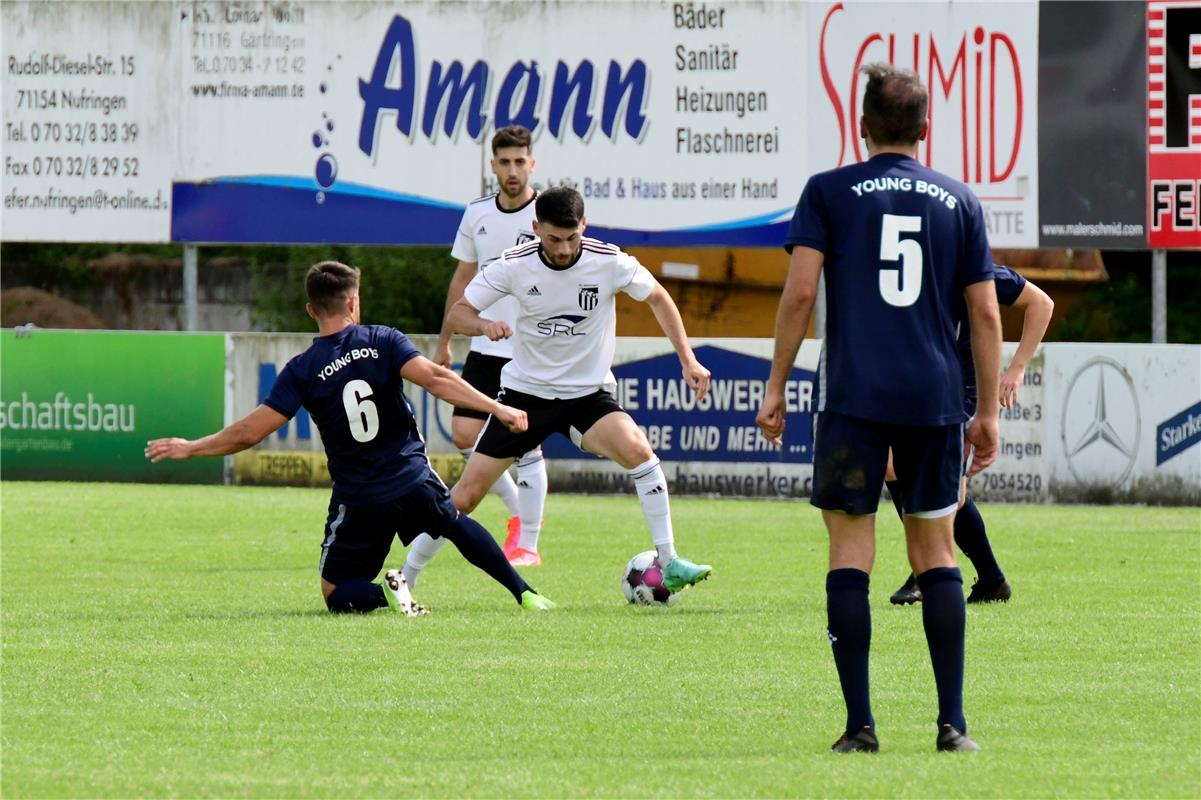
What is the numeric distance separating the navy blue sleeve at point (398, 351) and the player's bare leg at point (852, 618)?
370cm

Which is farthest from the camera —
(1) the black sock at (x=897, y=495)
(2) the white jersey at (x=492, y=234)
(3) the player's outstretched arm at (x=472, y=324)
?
(2) the white jersey at (x=492, y=234)

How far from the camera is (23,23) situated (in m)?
21.4

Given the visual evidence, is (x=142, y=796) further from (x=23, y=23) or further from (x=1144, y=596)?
(x=23, y=23)

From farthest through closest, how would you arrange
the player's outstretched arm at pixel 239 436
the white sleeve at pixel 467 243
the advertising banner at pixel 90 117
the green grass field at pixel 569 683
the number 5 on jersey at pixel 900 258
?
the advertising banner at pixel 90 117
the white sleeve at pixel 467 243
the player's outstretched arm at pixel 239 436
the number 5 on jersey at pixel 900 258
the green grass field at pixel 569 683

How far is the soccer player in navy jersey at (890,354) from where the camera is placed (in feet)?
19.9

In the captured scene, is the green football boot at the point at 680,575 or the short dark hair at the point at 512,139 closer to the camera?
the green football boot at the point at 680,575

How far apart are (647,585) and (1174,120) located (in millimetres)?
10016

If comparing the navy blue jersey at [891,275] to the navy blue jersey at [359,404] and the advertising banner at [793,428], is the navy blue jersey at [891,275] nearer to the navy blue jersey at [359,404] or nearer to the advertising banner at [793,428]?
the navy blue jersey at [359,404]

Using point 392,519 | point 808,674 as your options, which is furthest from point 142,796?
point 392,519

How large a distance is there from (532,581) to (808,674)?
3.76 m

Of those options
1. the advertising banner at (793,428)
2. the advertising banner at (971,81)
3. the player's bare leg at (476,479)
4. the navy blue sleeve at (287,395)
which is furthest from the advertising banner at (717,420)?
the navy blue sleeve at (287,395)

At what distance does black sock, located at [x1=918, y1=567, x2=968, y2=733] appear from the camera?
6102 mm

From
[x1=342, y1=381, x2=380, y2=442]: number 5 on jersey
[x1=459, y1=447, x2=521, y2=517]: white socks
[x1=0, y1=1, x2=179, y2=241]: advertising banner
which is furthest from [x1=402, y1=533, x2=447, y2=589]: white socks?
[x1=0, y1=1, x2=179, y2=241]: advertising banner

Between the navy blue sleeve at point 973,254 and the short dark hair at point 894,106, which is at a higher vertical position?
the short dark hair at point 894,106
